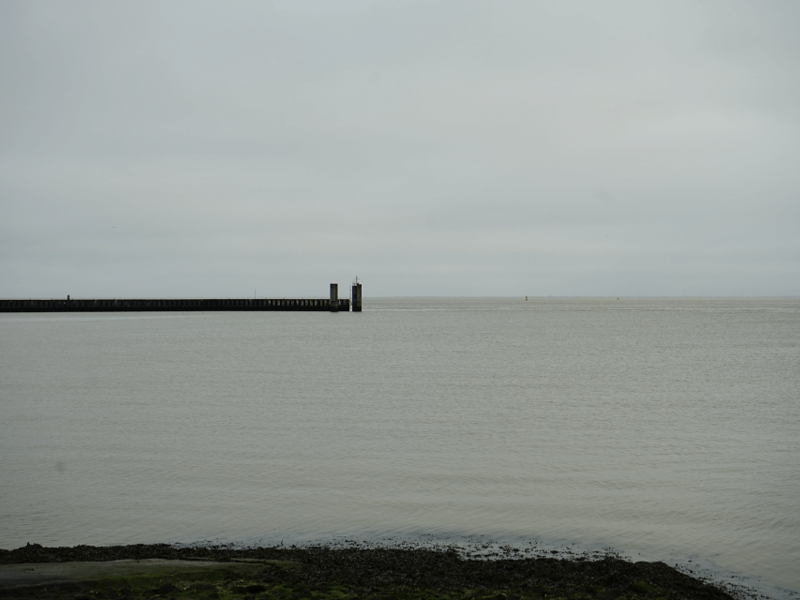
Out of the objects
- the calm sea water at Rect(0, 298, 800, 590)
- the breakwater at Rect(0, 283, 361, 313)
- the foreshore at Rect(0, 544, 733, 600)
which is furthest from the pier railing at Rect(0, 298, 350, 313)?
the foreshore at Rect(0, 544, 733, 600)

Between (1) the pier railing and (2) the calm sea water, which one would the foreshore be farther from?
(1) the pier railing

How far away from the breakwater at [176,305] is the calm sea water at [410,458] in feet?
254

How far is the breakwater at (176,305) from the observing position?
107 meters

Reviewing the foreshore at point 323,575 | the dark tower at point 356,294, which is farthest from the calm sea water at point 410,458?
the dark tower at point 356,294

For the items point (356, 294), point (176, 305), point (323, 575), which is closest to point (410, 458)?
point (323, 575)

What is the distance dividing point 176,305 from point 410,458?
107851mm

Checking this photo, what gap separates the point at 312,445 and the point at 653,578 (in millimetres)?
9736

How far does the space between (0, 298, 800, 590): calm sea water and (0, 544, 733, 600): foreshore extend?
1.03m

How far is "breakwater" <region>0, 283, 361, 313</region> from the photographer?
352 feet

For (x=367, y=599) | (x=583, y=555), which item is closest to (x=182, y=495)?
(x=367, y=599)

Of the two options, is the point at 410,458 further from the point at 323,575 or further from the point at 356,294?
the point at 356,294

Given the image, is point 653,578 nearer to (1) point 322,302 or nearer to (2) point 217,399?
(2) point 217,399

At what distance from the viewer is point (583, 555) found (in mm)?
8453

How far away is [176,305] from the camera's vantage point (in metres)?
115
